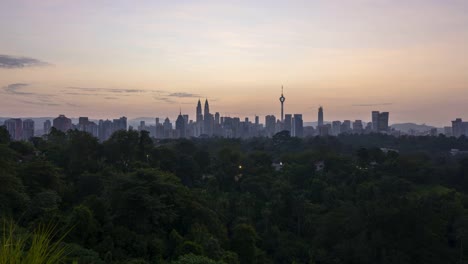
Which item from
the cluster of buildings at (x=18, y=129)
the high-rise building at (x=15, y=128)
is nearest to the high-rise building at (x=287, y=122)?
the cluster of buildings at (x=18, y=129)

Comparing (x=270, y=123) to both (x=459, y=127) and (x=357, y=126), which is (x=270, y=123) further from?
(x=459, y=127)

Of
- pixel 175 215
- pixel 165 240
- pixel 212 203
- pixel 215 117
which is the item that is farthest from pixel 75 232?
pixel 215 117

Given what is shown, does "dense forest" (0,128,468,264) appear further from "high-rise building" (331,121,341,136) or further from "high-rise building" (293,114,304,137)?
"high-rise building" (331,121,341,136)

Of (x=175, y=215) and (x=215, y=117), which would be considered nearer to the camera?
(x=175, y=215)

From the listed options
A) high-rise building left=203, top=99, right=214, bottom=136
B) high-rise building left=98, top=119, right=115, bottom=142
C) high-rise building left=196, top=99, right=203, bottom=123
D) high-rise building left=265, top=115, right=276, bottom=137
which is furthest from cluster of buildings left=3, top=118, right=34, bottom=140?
high-rise building left=265, top=115, right=276, bottom=137

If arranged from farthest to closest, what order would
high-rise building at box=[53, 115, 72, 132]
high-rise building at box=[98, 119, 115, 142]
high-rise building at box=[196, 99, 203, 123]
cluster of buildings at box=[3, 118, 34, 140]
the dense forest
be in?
high-rise building at box=[196, 99, 203, 123] → high-rise building at box=[98, 119, 115, 142] → high-rise building at box=[53, 115, 72, 132] → cluster of buildings at box=[3, 118, 34, 140] → the dense forest

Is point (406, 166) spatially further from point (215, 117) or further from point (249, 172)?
point (215, 117)

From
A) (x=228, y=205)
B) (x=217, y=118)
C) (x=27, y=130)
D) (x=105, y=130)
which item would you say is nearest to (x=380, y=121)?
(x=217, y=118)

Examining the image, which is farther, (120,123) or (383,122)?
(383,122)
